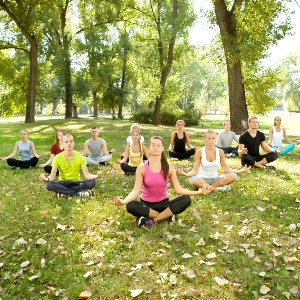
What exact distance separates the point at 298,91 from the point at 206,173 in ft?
254

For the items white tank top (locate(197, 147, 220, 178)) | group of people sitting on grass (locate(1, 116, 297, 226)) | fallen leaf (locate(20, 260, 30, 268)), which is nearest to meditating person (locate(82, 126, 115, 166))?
group of people sitting on grass (locate(1, 116, 297, 226))

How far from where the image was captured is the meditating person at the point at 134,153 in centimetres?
1012

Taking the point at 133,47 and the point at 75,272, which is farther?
the point at 133,47

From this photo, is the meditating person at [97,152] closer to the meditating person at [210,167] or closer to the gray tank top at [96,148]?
the gray tank top at [96,148]

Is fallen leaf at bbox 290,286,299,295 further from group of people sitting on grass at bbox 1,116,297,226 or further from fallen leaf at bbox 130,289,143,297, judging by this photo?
group of people sitting on grass at bbox 1,116,297,226

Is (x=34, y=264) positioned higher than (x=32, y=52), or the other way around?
(x=32, y=52)

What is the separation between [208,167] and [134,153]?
117 inches

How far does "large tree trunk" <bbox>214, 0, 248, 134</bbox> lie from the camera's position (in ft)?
55.3

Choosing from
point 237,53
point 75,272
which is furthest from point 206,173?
point 237,53

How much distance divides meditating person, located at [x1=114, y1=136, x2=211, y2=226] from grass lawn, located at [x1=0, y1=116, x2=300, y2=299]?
0.25 metres

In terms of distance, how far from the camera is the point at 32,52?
1153 inches

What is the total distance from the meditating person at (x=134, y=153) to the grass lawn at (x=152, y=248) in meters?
2.03

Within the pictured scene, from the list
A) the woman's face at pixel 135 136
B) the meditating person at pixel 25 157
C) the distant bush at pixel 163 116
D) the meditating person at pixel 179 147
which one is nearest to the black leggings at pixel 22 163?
the meditating person at pixel 25 157

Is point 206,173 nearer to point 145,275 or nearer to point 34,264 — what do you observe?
point 145,275
